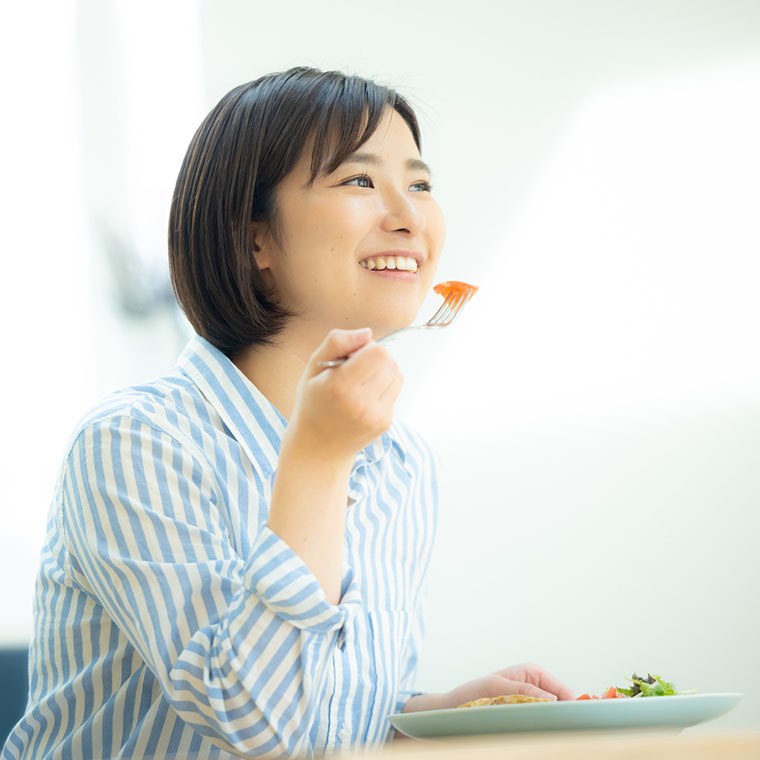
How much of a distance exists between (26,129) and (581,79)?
53.0 inches

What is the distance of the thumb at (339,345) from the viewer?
741mm

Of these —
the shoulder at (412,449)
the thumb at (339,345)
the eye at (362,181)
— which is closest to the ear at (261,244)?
the eye at (362,181)

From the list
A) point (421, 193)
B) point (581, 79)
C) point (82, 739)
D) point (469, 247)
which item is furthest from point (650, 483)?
point (82, 739)

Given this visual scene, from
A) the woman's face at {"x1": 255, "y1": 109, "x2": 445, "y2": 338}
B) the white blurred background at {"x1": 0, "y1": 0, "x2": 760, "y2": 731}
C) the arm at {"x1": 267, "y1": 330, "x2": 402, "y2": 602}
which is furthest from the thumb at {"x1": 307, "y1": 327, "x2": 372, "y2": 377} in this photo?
the white blurred background at {"x1": 0, "y1": 0, "x2": 760, "y2": 731}

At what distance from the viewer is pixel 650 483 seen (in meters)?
2.32

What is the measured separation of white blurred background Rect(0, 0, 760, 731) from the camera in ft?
7.43

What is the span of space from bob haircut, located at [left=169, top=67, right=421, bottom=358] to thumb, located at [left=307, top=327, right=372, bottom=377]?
393 millimetres

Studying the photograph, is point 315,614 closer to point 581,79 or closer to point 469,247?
point 469,247

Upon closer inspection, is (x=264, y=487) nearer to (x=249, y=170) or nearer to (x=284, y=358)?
(x=284, y=358)

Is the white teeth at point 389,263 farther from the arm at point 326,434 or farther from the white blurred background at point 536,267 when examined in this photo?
the white blurred background at point 536,267

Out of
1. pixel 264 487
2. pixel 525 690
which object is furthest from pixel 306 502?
pixel 525 690

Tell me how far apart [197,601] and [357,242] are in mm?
457

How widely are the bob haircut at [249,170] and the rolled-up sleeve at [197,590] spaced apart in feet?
0.89

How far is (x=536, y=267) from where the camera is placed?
7.77 feet
